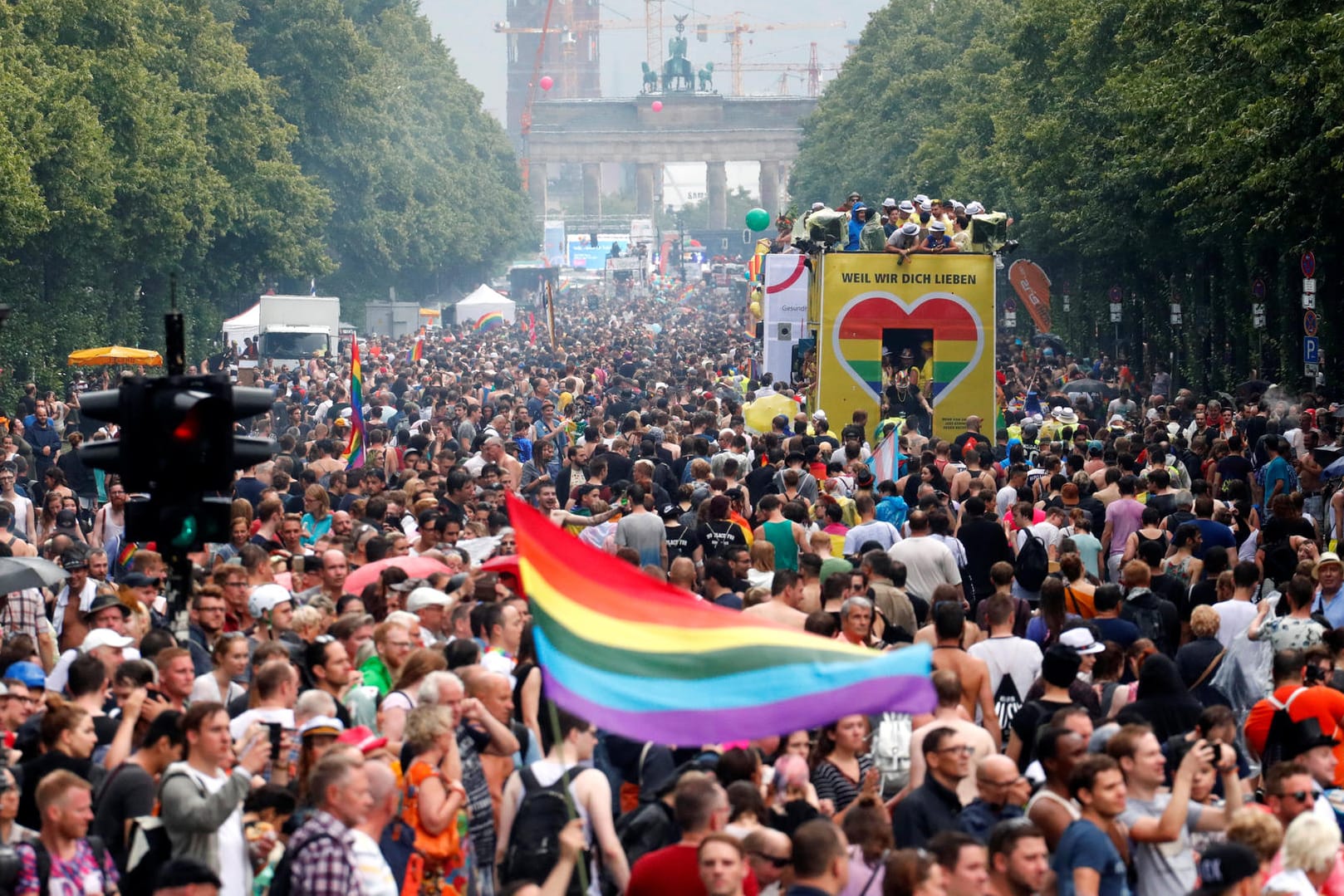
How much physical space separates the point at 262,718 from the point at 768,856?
2.43 metres

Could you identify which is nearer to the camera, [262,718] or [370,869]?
[370,869]

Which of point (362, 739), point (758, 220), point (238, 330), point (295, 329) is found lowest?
point (238, 330)

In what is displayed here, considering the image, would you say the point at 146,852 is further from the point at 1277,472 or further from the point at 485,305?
the point at 485,305

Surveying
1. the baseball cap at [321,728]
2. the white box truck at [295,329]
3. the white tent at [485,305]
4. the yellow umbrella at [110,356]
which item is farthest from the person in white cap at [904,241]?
the white tent at [485,305]

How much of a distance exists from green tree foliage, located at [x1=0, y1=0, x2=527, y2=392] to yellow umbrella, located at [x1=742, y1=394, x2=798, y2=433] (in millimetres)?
15029

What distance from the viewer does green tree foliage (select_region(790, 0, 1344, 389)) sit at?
23797 mm

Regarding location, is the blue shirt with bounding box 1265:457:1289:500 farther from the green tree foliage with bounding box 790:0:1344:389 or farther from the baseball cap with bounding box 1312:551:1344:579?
the baseball cap with bounding box 1312:551:1344:579

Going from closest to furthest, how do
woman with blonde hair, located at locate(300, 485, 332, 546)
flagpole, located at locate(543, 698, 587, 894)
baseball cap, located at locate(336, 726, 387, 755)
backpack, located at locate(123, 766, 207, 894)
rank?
flagpole, located at locate(543, 698, 587, 894), backpack, located at locate(123, 766, 207, 894), baseball cap, located at locate(336, 726, 387, 755), woman with blonde hair, located at locate(300, 485, 332, 546)

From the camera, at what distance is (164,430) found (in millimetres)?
8562

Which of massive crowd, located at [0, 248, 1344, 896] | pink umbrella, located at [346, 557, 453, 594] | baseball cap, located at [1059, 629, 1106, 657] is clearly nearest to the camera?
massive crowd, located at [0, 248, 1344, 896]

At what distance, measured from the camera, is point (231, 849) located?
7.95 m

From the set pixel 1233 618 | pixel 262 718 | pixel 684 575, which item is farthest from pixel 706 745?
pixel 1233 618

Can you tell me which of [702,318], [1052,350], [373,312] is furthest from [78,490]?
[702,318]

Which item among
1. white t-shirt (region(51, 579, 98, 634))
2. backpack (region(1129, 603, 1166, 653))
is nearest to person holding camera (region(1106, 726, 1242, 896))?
backpack (region(1129, 603, 1166, 653))
